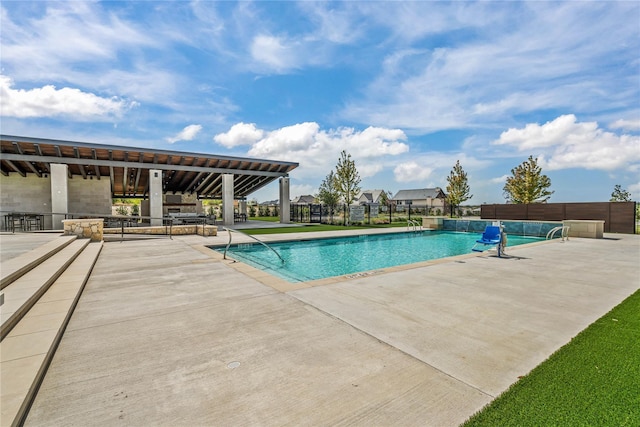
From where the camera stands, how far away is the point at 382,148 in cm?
2539

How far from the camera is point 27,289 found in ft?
13.4

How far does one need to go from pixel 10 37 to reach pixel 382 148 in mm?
22493

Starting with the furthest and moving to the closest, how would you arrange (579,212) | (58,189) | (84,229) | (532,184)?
(532,184)
(579,212)
(58,189)
(84,229)

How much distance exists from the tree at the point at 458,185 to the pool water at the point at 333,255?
876 inches

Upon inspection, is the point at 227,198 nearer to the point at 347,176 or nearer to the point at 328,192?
the point at 347,176

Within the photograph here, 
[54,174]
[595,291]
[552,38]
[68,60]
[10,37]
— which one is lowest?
[595,291]

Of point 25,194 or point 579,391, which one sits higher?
point 25,194

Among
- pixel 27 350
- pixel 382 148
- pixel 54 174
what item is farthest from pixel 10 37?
pixel 382 148

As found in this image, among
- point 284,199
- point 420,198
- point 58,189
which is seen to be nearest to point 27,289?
point 58,189

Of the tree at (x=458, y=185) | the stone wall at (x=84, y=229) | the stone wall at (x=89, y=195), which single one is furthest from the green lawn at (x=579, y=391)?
the tree at (x=458, y=185)

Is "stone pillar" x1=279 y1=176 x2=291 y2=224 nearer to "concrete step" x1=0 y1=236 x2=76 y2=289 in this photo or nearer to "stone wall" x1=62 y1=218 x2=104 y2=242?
"stone wall" x1=62 y1=218 x2=104 y2=242

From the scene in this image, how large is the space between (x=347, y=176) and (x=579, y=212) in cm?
1674

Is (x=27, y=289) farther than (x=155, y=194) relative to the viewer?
No

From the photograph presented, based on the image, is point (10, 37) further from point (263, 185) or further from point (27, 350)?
point (263, 185)
